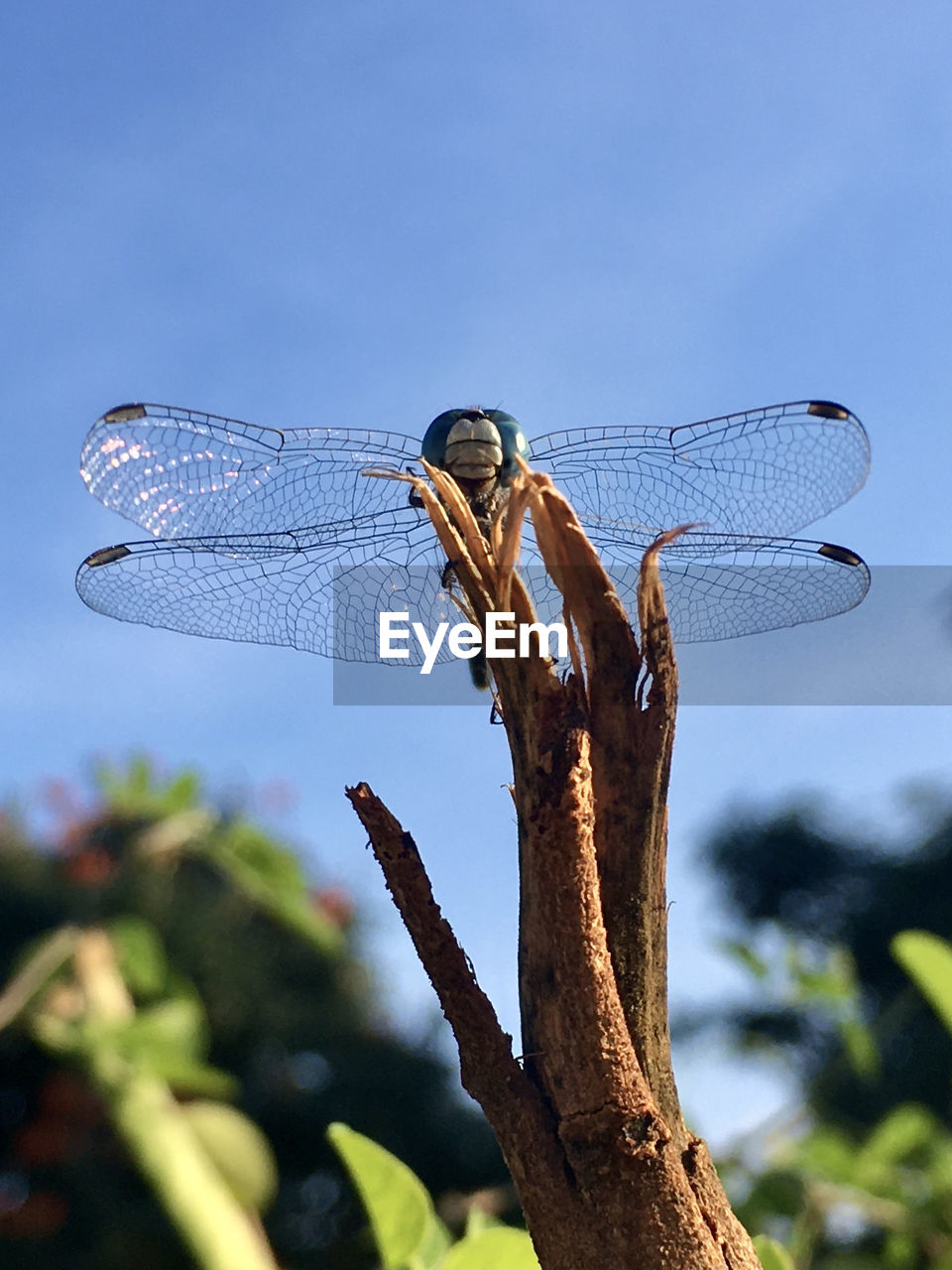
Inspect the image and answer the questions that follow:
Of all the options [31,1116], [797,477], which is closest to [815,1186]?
[797,477]

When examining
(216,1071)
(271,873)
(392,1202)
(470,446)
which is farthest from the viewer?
(216,1071)

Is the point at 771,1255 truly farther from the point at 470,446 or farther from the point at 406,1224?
the point at 470,446

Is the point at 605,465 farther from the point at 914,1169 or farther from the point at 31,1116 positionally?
the point at 31,1116

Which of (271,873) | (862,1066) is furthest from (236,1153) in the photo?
(862,1066)

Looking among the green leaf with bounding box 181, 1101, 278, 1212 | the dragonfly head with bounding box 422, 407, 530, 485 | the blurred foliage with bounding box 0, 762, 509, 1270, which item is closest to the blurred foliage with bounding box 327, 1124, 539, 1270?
the green leaf with bounding box 181, 1101, 278, 1212

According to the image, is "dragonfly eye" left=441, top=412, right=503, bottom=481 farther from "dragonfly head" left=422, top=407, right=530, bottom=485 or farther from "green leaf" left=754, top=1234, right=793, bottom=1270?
"green leaf" left=754, top=1234, right=793, bottom=1270

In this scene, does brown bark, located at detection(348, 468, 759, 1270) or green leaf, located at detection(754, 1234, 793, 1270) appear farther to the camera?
green leaf, located at detection(754, 1234, 793, 1270)
